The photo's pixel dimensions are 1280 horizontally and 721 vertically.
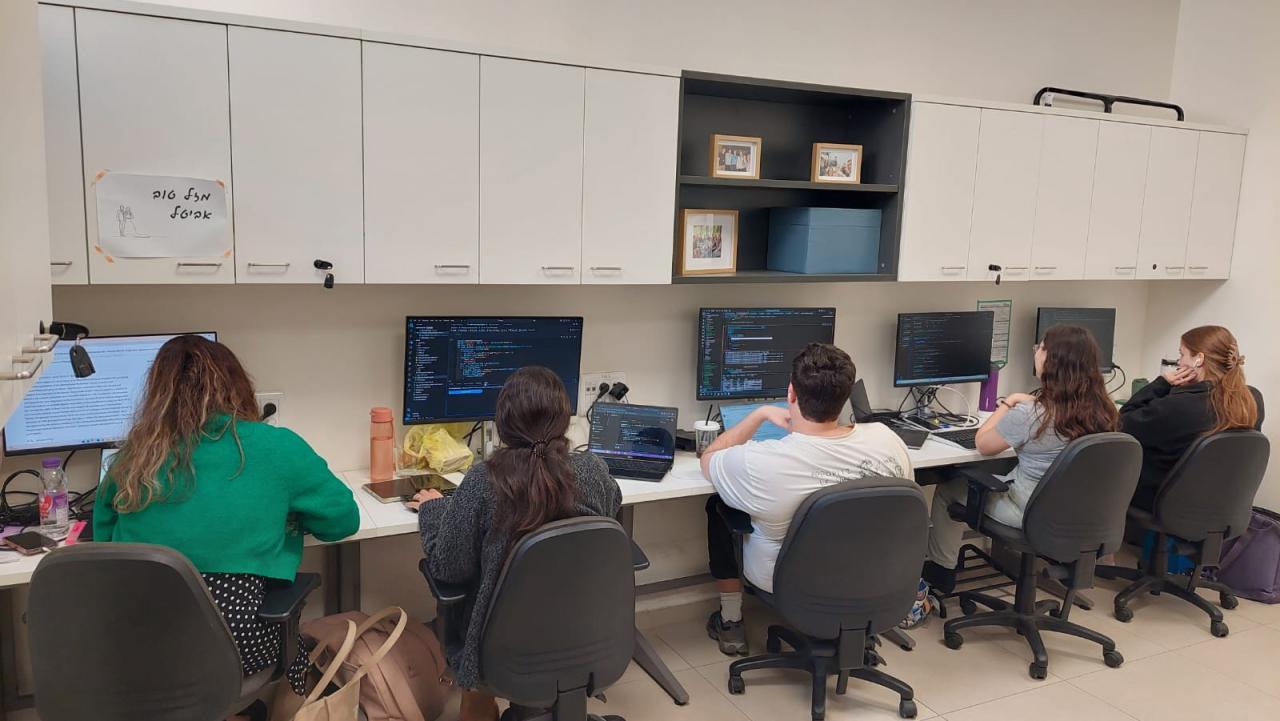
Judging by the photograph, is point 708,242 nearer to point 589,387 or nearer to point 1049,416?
point 589,387

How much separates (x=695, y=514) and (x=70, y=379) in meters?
2.30

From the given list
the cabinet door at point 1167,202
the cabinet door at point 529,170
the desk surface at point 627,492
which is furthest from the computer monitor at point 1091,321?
the cabinet door at point 529,170

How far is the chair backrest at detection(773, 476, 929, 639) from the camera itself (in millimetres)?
2469

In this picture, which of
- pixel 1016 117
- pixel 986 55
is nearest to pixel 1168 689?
pixel 1016 117

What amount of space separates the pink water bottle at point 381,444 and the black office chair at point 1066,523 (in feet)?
6.92

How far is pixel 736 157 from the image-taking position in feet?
10.7

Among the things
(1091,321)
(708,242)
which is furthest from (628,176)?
(1091,321)

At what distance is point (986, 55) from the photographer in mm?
3963

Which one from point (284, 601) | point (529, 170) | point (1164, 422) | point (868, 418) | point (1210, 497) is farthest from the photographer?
point (868, 418)

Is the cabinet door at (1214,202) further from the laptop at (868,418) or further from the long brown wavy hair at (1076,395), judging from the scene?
the laptop at (868,418)

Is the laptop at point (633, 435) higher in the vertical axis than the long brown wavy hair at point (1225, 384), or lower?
lower

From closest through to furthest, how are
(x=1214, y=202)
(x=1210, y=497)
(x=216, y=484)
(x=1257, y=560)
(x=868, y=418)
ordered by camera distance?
(x=216, y=484)
(x=1210, y=497)
(x=868, y=418)
(x=1257, y=560)
(x=1214, y=202)

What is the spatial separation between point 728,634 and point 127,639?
217cm

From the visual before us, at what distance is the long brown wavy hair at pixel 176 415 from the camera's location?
201cm
